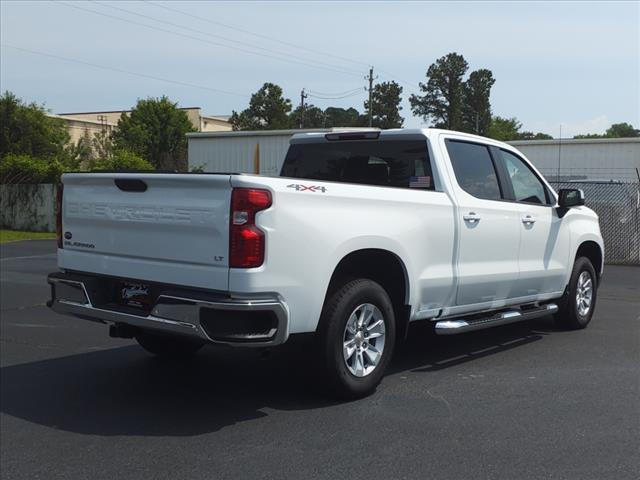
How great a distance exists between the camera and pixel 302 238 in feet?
15.5

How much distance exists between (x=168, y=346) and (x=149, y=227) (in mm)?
1913

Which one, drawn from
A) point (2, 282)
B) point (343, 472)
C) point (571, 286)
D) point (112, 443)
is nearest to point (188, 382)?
point (112, 443)

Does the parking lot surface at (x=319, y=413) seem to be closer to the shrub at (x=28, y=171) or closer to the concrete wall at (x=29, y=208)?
the concrete wall at (x=29, y=208)

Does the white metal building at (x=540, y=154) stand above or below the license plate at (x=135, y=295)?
above

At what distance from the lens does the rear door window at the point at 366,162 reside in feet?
20.5

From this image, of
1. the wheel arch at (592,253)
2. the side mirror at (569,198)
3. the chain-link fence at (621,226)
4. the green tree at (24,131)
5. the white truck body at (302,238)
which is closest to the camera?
the white truck body at (302,238)

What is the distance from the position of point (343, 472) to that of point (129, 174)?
257cm

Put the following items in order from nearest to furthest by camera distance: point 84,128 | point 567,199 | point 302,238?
point 302,238
point 567,199
point 84,128

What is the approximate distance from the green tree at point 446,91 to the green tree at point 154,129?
2167 centimetres

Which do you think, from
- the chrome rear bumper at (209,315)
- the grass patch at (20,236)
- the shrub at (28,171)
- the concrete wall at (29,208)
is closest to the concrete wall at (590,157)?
the grass patch at (20,236)

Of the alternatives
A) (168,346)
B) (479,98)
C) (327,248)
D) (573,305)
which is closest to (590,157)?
(573,305)

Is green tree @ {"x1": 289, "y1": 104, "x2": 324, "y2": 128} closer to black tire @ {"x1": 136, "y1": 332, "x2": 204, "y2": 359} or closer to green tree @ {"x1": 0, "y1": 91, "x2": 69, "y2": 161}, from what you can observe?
green tree @ {"x1": 0, "y1": 91, "x2": 69, "y2": 161}

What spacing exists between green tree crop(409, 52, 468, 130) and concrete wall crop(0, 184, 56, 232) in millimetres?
40614

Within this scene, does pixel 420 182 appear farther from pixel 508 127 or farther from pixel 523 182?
pixel 508 127
